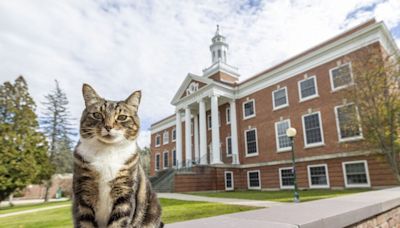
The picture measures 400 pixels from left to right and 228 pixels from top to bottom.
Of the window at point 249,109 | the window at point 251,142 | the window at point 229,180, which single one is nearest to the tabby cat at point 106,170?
the window at point 229,180

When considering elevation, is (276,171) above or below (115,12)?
below

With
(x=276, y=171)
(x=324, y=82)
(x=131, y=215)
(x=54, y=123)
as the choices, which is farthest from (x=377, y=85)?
(x=54, y=123)

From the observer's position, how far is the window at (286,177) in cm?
1777

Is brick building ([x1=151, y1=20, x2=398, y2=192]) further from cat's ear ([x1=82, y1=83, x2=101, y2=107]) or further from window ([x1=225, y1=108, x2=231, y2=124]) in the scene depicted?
cat's ear ([x1=82, y1=83, x2=101, y2=107])

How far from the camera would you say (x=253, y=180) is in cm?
2062

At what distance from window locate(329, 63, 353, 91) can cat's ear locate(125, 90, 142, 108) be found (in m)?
14.0

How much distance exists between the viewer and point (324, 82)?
55.5ft

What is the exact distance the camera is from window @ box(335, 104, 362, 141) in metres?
12.0

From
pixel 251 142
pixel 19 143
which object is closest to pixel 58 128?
pixel 19 143

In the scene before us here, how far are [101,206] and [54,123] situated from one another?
3655 centimetres

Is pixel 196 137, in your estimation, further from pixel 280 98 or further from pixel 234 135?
pixel 280 98

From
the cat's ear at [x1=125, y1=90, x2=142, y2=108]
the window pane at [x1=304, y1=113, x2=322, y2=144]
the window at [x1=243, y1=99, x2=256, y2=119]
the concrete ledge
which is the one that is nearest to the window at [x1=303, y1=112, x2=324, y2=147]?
the window pane at [x1=304, y1=113, x2=322, y2=144]

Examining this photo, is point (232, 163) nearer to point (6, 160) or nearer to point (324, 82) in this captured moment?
point (324, 82)

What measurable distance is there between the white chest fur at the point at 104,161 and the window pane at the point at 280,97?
63.5ft
